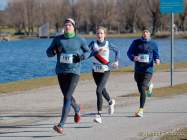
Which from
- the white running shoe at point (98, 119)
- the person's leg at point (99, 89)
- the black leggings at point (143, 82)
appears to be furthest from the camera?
the black leggings at point (143, 82)

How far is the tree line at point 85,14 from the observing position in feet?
432

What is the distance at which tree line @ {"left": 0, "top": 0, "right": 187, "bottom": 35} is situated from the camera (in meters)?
132

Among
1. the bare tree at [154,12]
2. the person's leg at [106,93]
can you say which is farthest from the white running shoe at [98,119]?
the bare tree at [154,12]

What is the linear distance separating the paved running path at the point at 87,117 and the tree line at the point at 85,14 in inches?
4404

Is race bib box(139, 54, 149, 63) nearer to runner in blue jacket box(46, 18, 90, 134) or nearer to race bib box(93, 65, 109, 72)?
race bib box(93, 65, 109, 72)

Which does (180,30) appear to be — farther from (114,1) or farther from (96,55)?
(96,55)

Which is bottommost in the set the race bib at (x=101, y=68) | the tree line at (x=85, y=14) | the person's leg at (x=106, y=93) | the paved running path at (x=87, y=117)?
the tree line at (x=85, y=14)

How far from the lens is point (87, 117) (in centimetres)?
1348

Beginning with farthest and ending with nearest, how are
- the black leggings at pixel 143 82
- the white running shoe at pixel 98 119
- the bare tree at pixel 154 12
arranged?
the bare tree at pixel 154 12, the black leggings at pixel 143 82, the white running shoe at pixel 98 119

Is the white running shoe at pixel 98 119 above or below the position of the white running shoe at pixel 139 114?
above

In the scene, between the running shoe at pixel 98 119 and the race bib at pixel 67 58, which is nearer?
the race bib at pixel 67 58

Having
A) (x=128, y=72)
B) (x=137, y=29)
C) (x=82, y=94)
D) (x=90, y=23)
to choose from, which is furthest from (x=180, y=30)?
(x=82, y=94)

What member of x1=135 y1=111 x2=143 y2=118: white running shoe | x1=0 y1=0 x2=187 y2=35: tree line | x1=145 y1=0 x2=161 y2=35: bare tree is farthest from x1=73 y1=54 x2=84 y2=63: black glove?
x1=0 y1=0 x2=187 y2=35: tree line

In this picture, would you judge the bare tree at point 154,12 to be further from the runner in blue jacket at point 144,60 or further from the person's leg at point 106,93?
the person's leg at point 106,93
